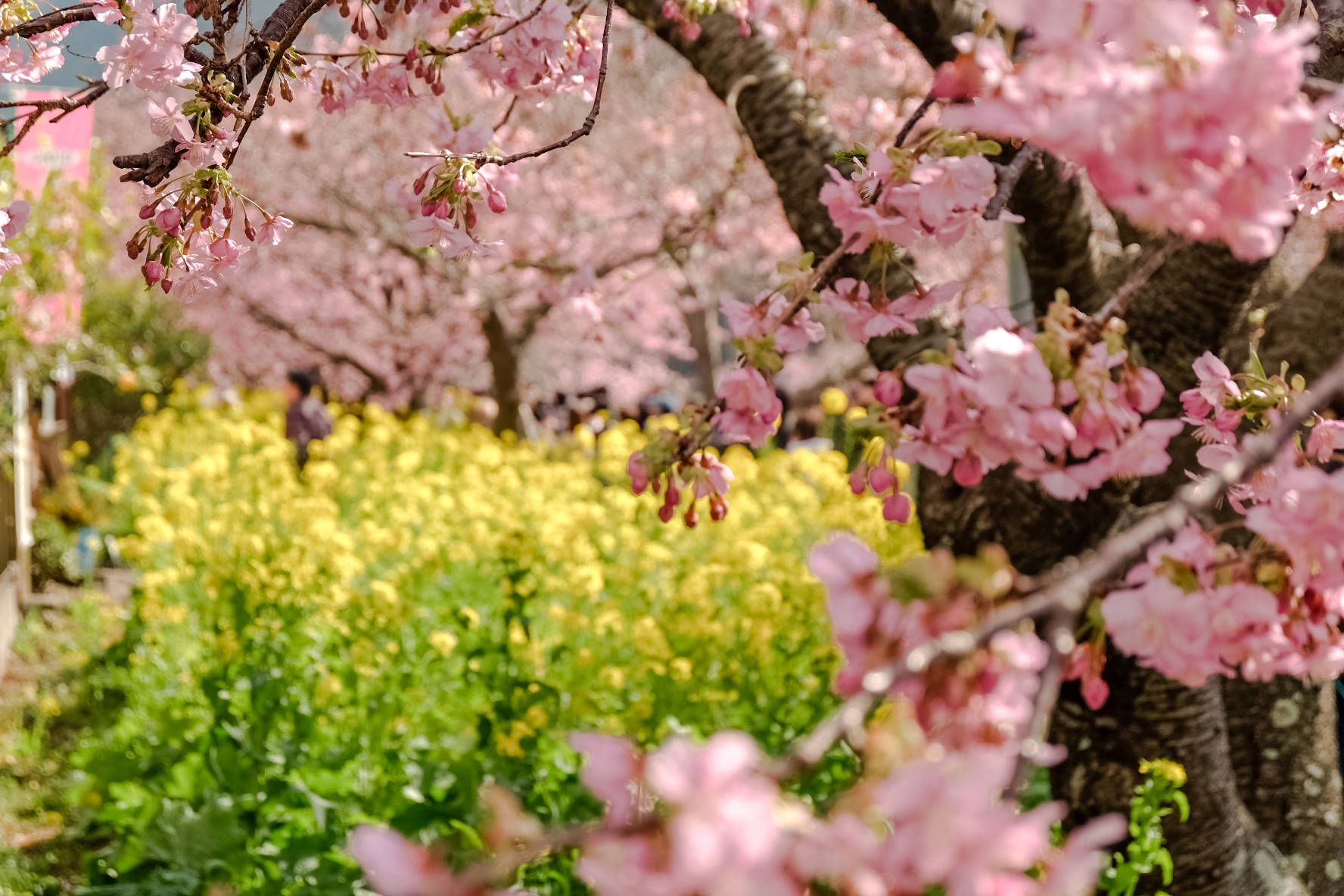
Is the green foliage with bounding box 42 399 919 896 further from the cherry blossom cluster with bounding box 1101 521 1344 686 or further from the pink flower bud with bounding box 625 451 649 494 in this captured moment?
the cherry blossom cluster with bounding box 1101 521 1344 686

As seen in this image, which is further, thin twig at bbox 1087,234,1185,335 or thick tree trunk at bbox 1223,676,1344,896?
thick tree trunk at bbox 1223,676,1344,896

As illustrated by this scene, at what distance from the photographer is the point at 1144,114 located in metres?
0.86

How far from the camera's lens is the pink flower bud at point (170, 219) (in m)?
1.71

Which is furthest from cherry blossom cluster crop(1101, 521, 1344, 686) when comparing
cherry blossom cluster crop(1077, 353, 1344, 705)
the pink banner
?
the pink banner

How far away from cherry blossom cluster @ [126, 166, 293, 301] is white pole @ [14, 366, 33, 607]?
688 cm

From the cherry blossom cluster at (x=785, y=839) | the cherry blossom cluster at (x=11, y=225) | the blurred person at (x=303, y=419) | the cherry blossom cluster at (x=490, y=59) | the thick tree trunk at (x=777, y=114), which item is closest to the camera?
the cherry blossom cluster at (x=785, y=839)

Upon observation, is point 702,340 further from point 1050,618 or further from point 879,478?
point 1050,618

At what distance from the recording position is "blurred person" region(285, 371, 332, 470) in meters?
9.95

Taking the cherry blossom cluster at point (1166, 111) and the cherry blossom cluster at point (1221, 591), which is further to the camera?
the cherry blossom cluster at point (1221, 591)

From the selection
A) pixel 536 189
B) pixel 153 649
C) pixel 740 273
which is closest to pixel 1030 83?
pixel 153 649

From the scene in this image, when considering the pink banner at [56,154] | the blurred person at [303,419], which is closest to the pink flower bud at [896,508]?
the pink banner at [56,154]

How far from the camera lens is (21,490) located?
795cm

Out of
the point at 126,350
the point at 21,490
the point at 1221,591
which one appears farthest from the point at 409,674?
the point at 126,350

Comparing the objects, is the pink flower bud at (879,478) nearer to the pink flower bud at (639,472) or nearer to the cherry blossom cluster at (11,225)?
the pink flower bud at (639,472)
